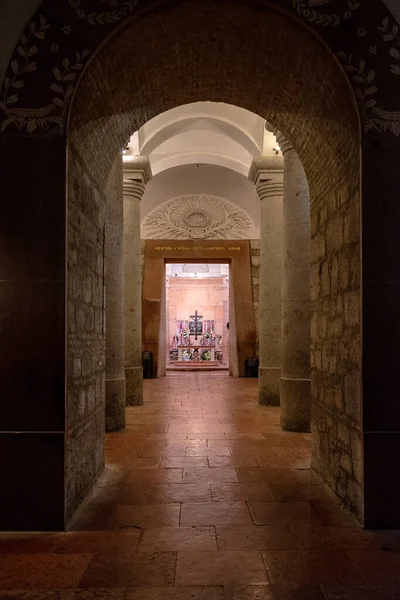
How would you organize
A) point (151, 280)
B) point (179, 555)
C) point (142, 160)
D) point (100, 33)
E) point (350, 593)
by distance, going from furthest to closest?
point (151, 280), point (142, 160), point (100, 33), point (179, 555), point (350, 593)

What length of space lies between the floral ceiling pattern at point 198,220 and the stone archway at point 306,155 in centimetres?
1144

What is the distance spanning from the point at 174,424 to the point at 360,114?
202 inches

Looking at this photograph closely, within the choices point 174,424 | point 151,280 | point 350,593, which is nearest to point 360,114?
point 350,593

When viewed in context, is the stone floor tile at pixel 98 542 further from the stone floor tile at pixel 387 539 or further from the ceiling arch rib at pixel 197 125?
the ceiling arch rib at pixel 197 125

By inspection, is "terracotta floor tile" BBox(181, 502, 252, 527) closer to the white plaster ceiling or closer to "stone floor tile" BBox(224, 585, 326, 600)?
"stone floor tile" BBox(224, 585, 326, 600)

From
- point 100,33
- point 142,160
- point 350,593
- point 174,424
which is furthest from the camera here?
point 142,160

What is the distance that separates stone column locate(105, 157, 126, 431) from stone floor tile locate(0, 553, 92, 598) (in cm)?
377

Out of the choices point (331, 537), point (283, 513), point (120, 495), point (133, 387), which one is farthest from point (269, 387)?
point (331, 537)

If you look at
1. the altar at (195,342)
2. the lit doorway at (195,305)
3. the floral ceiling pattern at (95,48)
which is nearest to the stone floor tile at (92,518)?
the floral ceiling pattern at (95,48)

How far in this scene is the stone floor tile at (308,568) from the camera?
9.38 feet

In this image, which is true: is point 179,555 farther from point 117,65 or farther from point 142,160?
point 142,160

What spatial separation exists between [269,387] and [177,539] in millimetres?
6086

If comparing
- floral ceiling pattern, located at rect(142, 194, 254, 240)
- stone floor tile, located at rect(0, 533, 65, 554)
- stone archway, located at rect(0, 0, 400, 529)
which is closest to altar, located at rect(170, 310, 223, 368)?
floral ceiling pattern, located at rect(142, 194, 254, 240)

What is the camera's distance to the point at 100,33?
3.60m
